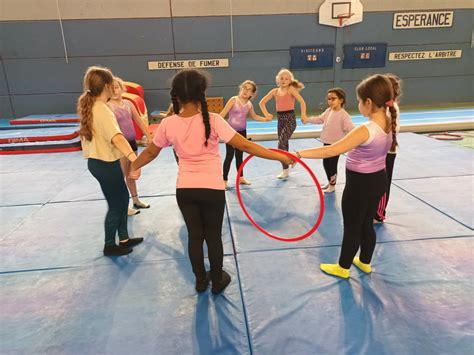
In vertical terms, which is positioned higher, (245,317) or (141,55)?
(141,55)

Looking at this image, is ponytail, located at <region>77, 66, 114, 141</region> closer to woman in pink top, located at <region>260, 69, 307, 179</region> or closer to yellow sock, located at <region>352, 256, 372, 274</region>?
yellow sock, located at <region>352, 256, 372, 274</region>

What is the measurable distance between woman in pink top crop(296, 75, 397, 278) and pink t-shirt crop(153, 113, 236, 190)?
0.65 meters

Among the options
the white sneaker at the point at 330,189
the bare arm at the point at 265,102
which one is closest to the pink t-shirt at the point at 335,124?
the white sneaker at the point at 330,189

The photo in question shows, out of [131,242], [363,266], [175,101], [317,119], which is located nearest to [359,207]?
[363,266]

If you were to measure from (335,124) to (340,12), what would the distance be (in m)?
9.04

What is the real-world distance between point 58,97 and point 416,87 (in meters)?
13.4

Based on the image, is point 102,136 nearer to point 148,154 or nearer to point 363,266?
point 148,154

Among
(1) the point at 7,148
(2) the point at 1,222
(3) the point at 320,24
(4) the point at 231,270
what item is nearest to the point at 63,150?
(1) the point at 7,148

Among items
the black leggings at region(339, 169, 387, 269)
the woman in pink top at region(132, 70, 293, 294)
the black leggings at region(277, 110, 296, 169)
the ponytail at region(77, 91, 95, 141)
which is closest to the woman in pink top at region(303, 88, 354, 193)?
the black leggings at region(277, 110, 296, 169)

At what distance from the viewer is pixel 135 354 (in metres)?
2.18

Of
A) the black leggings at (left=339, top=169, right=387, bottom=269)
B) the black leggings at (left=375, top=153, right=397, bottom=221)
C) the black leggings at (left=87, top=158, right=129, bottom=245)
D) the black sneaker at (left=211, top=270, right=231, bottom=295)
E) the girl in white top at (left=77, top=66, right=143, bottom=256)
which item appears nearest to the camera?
the black leggings at (left=339, top=169, right=387, bottom=269)

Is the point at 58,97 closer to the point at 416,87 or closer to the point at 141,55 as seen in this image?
the point at 141,55

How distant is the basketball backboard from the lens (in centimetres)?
1149

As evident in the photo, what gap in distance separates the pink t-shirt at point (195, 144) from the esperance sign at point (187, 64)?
992cm
